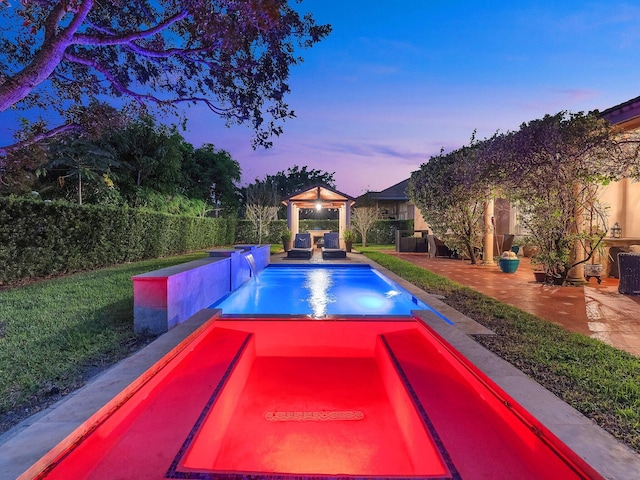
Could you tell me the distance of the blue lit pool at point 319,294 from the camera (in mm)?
6500

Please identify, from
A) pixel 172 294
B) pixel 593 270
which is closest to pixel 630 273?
pixel 593 270

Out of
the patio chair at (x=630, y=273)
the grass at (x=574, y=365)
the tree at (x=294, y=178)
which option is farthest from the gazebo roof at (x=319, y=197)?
the tree at (x=294, y=178)

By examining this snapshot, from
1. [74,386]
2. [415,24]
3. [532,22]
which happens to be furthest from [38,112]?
[532,22]

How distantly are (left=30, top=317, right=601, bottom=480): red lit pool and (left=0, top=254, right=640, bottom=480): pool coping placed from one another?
0.07 metres

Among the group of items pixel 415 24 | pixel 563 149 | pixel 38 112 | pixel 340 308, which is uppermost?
pixel 415 24

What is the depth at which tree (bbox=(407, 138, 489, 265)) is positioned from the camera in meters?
10.9

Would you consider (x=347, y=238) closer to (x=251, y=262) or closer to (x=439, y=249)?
(x=439, y=249)

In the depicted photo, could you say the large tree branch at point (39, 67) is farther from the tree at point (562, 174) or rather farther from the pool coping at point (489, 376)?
Result: the tree at point (562, 174)

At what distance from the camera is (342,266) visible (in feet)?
37.0

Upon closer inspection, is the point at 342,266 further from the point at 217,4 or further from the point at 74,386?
the point at 74,386

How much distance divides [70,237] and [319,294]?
706 centimetres

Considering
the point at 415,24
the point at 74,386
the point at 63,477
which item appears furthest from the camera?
the point at 415,24

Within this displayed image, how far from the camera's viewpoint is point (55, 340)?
3945 millimetres

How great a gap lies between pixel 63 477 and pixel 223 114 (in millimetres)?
7906
